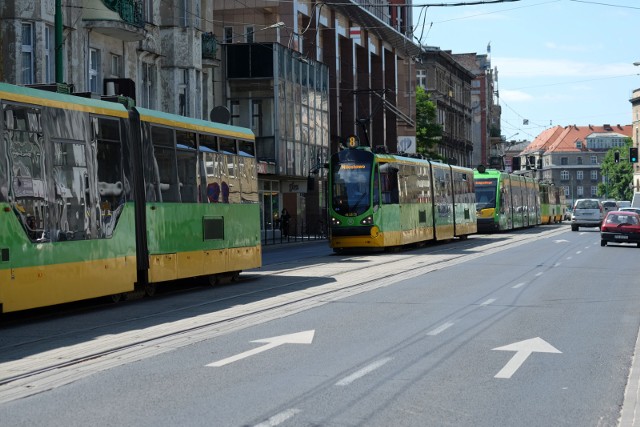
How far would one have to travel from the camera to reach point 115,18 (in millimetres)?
38531

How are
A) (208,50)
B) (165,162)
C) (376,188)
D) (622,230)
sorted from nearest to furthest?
(165,162) → (376,188) → (622,230) → (208,50)

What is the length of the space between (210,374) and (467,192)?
4470 centimetres

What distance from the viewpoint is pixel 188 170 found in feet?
69.9

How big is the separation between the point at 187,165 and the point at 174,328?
673cm

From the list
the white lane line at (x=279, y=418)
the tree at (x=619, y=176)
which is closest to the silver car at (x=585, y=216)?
the white lane line at (x=279, y=418)

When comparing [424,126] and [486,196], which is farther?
[424,126]

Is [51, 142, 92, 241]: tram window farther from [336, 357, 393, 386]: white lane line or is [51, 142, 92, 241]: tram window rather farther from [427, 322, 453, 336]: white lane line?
[336, 357, 393, 386]: white lane line

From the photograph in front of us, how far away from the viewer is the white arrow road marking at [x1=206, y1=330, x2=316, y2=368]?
1173cm

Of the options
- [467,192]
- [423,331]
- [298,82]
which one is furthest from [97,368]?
[298,82]

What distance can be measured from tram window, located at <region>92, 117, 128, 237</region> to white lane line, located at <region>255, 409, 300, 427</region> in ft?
31.2

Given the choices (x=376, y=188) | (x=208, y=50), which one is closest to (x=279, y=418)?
(x=376, y=188)

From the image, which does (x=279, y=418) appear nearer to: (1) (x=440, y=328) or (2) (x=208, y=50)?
(1) (x=440, y=328)

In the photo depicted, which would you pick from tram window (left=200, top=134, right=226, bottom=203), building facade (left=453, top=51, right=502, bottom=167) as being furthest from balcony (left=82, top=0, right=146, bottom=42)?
building facade (left=453, top=51, right=502, bottom=167)

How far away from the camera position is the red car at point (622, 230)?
149 ft
